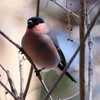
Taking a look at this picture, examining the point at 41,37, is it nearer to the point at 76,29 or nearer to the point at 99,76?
the point at 76,29

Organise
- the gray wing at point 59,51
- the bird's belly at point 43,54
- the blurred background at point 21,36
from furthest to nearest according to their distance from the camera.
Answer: the blurred background at point 21,36 < the gray wing at point 59,51 < the bird's belly at point 43,54

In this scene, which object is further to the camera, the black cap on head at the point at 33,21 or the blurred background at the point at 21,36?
the blurred background at the point at 21,36

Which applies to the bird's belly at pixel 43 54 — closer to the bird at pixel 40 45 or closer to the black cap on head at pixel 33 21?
the bird at pixel 40 45

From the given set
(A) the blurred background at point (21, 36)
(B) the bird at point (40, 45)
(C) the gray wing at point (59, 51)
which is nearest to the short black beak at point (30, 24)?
(B) the bird at point (40, 45)

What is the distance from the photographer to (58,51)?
5.46 ft

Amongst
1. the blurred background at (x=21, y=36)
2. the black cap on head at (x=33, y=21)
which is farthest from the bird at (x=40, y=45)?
the blurred background at (x=21, y=36)

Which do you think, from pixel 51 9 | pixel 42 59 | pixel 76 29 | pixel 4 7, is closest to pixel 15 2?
pixel 4 7

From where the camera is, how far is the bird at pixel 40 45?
1480mm

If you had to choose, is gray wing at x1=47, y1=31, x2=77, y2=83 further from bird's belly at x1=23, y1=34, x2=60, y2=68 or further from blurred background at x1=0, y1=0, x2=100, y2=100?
blurred background at x1=0, y1=0, x2=100, y2=100

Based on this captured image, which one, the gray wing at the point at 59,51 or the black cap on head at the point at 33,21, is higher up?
the black cap on head at the point at 33,21

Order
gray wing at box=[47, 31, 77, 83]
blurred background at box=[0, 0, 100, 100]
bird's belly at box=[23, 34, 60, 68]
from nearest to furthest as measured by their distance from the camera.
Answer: bird's belly at box=[23, 34, 60, 68], gray wing at box=[47, 31, 77, 83], blurred background at box=[0, 0, 100, 100]

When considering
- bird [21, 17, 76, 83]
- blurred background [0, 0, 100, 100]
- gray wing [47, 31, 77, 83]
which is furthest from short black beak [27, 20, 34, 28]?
blurred background [0, 0, 100, 100]

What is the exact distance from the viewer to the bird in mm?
1480

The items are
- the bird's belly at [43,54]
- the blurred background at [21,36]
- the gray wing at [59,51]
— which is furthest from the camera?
the blurred background at [21,36]
